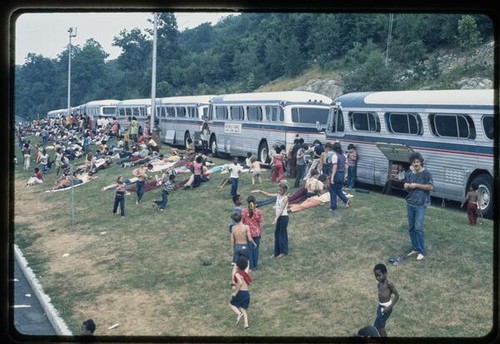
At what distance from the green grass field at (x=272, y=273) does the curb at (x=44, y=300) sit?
0.18 m

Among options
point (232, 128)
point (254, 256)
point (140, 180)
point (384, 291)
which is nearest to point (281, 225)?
point (254, 256)

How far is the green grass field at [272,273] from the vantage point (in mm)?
9203

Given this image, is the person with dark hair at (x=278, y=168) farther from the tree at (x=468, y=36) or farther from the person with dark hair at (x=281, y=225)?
the tree at (x=468, y=36)

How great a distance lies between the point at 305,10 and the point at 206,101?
23686 mm

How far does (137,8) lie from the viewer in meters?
4.68

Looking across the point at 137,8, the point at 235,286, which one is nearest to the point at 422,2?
the point at 137,8

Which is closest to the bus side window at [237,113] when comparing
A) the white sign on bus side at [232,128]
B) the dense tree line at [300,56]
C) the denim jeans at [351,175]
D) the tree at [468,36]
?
the white sign on bus side at [232,128]

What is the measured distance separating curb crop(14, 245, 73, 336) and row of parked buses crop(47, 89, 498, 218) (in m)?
7.53

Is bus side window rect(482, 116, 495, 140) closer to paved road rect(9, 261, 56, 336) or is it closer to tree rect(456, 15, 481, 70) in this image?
paved road rect(9, 261, 56, 336)

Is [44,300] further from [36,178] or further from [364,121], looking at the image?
[36,178]

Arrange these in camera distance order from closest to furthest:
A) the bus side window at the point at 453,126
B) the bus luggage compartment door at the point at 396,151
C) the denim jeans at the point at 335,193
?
the bus side window at the point at 453,126 < the denim jeans at the point at 335,193 < the bus luggage compartment door at the point at 396,151

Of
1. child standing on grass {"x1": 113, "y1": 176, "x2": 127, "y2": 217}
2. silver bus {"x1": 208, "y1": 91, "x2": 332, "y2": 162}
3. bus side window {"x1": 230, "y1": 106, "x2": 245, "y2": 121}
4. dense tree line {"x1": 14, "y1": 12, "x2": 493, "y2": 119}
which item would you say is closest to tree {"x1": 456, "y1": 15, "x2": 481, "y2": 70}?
dense tree line {"x1": 14, "y1": 12, "x2": 493, "y2": 119}

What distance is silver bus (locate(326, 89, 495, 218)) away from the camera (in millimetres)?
13055

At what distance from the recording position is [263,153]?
21.8 meters
